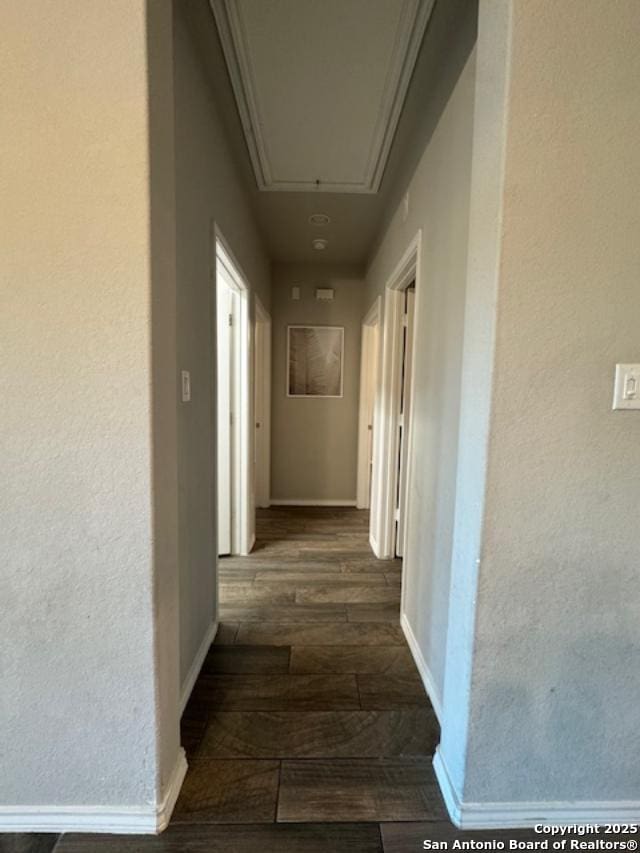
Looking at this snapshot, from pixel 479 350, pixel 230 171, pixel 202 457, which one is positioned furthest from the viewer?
pixel 230 171

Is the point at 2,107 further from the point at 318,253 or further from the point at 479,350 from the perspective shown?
the point at 318,253

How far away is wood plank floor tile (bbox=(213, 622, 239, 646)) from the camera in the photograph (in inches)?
77.5

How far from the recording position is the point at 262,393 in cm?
394

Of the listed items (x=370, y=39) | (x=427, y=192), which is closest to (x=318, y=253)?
(x=427, y=192)

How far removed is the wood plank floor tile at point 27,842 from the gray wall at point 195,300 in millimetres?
533

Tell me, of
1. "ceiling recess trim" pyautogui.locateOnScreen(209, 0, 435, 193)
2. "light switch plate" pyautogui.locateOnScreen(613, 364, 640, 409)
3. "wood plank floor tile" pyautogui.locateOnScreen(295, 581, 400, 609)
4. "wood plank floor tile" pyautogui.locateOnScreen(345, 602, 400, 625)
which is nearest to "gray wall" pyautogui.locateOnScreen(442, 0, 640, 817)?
"light switch plate" pyautogui.locateOnScreen(613, 364, 640, 409)

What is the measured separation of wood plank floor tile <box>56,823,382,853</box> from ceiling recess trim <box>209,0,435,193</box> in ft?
8.50

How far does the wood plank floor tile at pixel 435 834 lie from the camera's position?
111 centimetres

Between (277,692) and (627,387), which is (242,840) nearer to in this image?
(277,692)

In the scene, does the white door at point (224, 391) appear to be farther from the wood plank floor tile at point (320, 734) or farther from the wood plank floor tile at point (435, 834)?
the wood plank floor tile at point (435, 834)

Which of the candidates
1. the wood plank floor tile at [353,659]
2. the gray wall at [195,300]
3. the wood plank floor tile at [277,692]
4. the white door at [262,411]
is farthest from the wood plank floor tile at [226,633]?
the white door at [262,411]

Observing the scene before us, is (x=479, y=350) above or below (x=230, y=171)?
below

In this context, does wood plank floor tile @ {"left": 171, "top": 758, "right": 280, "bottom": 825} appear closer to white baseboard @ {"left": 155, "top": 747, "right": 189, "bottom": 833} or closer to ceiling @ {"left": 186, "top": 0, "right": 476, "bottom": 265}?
white baseboard @ {"left": 155, "top": 747, "right": 189, "bottom": 833}

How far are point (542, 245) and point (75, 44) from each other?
1.28 m
